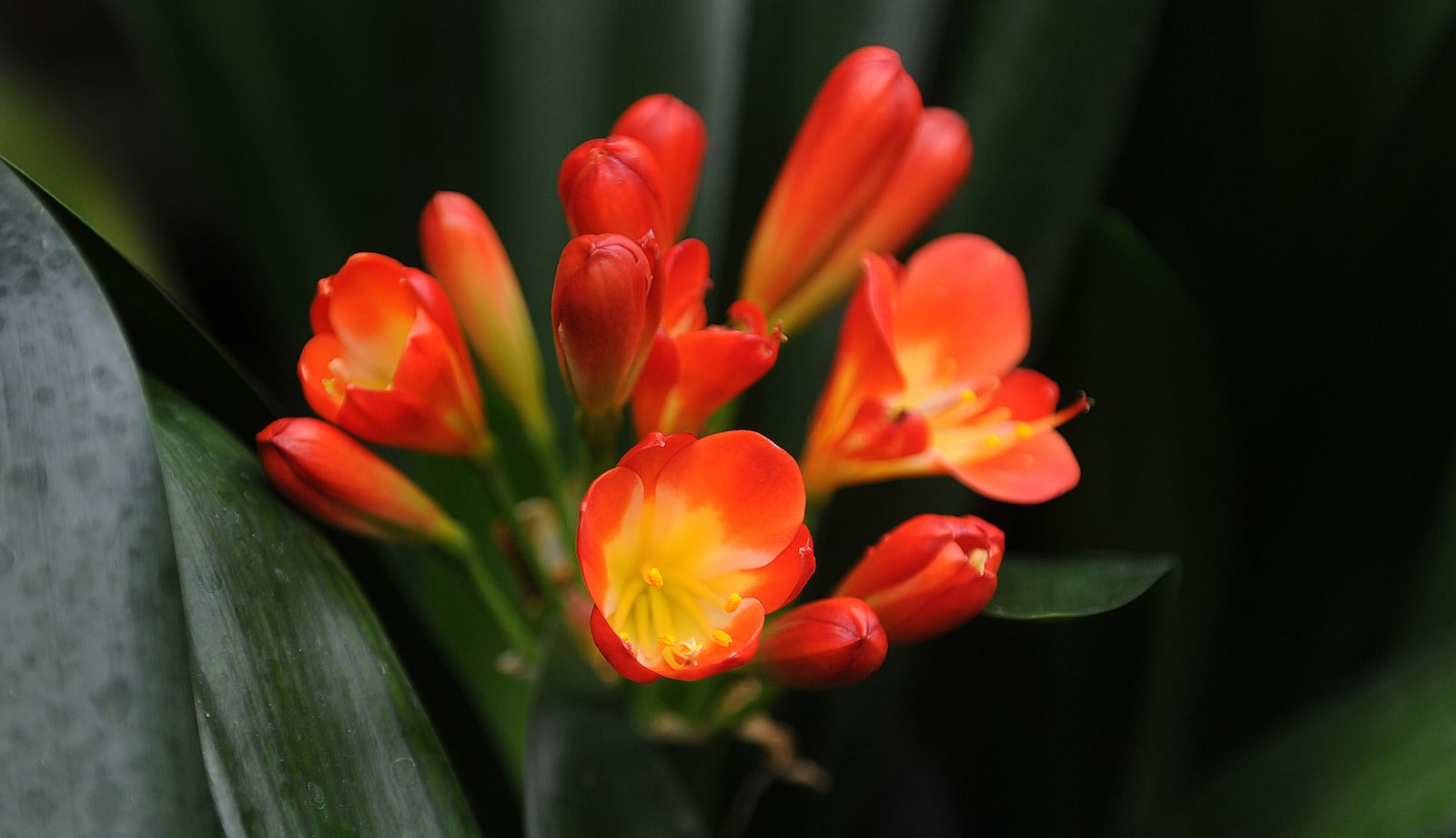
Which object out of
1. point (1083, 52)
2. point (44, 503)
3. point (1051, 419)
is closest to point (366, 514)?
point (44, 503)

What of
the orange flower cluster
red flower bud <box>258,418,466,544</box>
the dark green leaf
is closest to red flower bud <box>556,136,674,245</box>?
the orange flower cluster

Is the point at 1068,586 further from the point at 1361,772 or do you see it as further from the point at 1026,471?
the point at 1361,772

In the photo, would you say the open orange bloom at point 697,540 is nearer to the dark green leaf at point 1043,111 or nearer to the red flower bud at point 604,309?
the red flower bud at point 604,309

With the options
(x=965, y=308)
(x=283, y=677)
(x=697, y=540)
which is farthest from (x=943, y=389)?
(x=283, y=677)

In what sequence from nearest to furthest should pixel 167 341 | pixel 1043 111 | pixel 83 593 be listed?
pixel 83 593
pixel 167 341
pixel 1043 111

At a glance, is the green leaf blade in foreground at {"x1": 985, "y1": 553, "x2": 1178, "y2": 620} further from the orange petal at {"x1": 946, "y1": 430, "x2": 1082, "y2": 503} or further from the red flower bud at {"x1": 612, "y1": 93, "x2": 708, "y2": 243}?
the red flower bud at {"x1": 612, "y1": 93, "x2": 708, "y2": 243}
